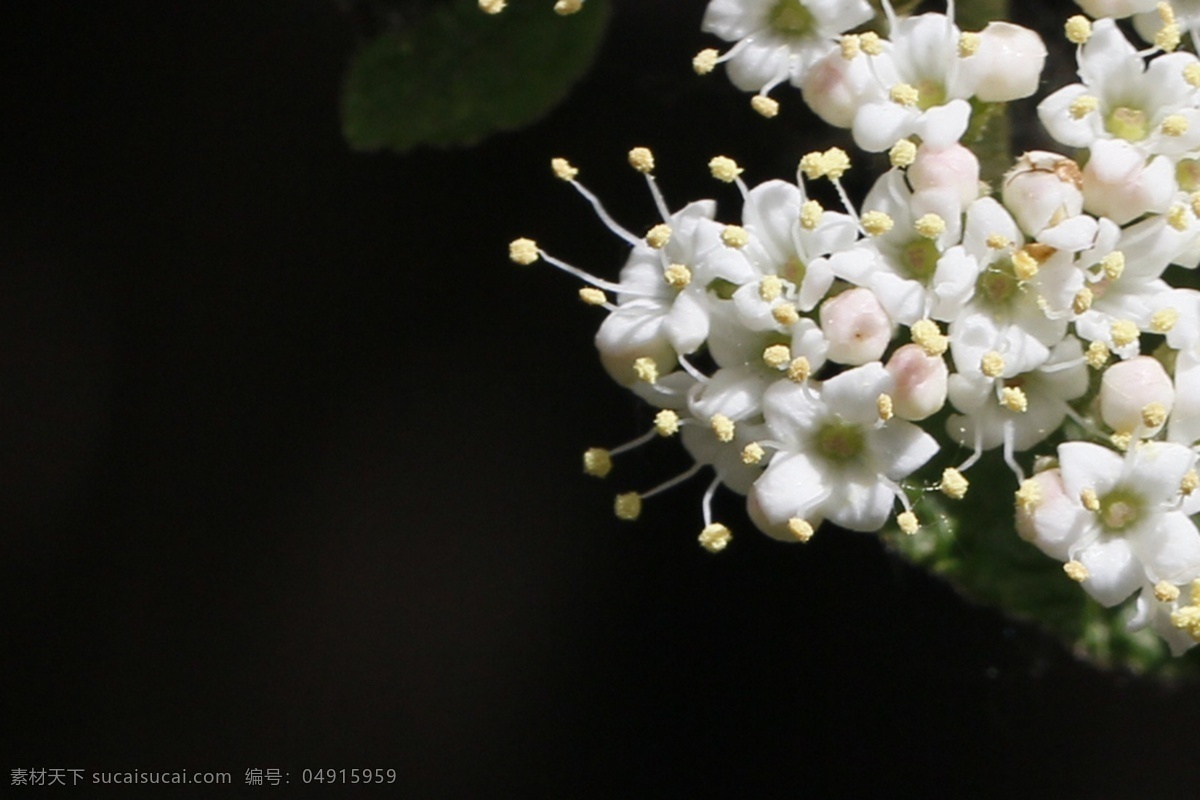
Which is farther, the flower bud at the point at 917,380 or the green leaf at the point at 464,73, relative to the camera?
the green leaf at the point at 464,73

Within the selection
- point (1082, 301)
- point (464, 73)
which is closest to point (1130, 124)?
point (1082, 301)

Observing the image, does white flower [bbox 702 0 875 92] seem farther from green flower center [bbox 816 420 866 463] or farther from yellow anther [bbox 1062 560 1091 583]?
yellow anther [bbox 1062 560 1091 583]

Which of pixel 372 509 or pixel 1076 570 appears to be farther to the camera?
pixel 372 509

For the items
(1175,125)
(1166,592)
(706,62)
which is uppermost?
(706,62)

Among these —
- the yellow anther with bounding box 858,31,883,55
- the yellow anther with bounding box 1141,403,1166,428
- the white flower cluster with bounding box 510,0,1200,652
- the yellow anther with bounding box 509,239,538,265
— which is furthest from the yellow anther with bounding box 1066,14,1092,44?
the yellow anther with bounding box 509,239,538,265

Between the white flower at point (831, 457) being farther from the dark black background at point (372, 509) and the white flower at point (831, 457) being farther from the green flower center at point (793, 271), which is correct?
the dark black background at point (372, 509)

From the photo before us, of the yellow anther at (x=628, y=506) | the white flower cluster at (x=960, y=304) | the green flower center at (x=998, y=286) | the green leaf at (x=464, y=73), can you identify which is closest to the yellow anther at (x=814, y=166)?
the white flower cluster at (x=960, y=304)

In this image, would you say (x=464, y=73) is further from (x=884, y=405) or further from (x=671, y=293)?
(x=884, y=405)
